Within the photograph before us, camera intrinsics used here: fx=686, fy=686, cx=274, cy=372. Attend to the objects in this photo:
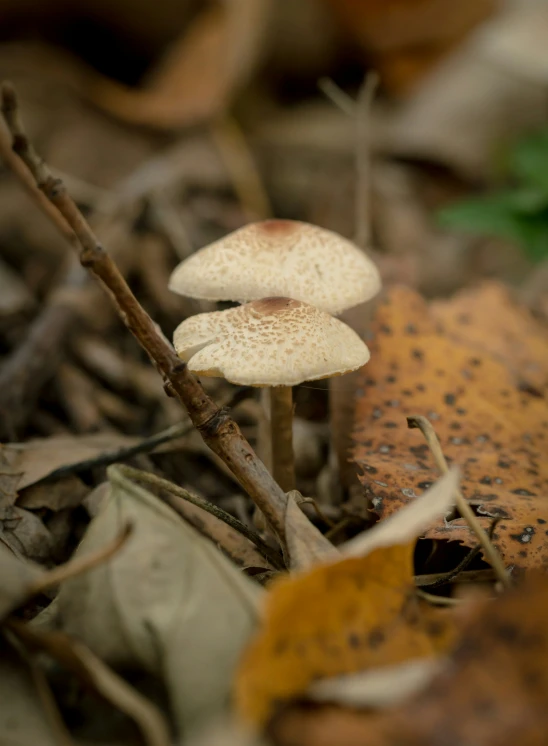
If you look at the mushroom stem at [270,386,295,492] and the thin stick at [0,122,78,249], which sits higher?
the thin stick at [0,122,78,249]

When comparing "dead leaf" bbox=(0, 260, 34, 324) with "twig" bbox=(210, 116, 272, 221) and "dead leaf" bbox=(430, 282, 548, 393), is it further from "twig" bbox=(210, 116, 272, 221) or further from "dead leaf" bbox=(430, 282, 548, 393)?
"dead leaf" bbox=(430, 282, 548, 393)

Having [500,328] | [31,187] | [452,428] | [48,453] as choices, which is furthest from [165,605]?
[500,328]

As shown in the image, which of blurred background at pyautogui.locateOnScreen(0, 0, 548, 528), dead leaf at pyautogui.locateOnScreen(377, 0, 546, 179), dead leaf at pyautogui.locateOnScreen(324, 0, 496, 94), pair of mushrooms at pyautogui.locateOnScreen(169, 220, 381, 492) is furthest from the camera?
dead leaf at pyautogui.locateOnScreen(377, 0, 546, 179)

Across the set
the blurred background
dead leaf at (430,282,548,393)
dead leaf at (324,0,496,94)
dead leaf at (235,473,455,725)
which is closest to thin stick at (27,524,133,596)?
dead leaf at (235,473,455,725)

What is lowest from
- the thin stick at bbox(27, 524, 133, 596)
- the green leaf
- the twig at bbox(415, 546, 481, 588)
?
the green leaf

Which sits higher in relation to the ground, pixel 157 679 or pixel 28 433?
pixel 157 679

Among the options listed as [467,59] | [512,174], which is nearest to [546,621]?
[512,174]

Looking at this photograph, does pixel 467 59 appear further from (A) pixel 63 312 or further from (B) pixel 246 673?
(B) pixel 246 673

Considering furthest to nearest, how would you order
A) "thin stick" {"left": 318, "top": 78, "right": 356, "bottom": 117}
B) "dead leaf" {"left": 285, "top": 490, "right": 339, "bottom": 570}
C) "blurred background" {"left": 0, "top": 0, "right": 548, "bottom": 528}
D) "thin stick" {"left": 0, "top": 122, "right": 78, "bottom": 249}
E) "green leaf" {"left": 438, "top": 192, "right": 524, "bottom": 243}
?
"green leaf" {"left": 438, "top": 192, "right": 524, "bottom": 243}, "blurred background" {"left": 0, "top": 0, "right": 548, "bottom": 528}, "thin stick" {"left": 318, "top": 78, "right": 356, "bottom": 117}, "thin stick" {"left": 0, "top": 122, "right": 78, "bottom": 249}, "dead leaf" {"left": 285, "top": 490, "right": 339, "bottom": 570}

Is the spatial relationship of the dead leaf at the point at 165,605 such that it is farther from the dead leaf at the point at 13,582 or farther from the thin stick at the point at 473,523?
the thin stick at the point at 473,523
